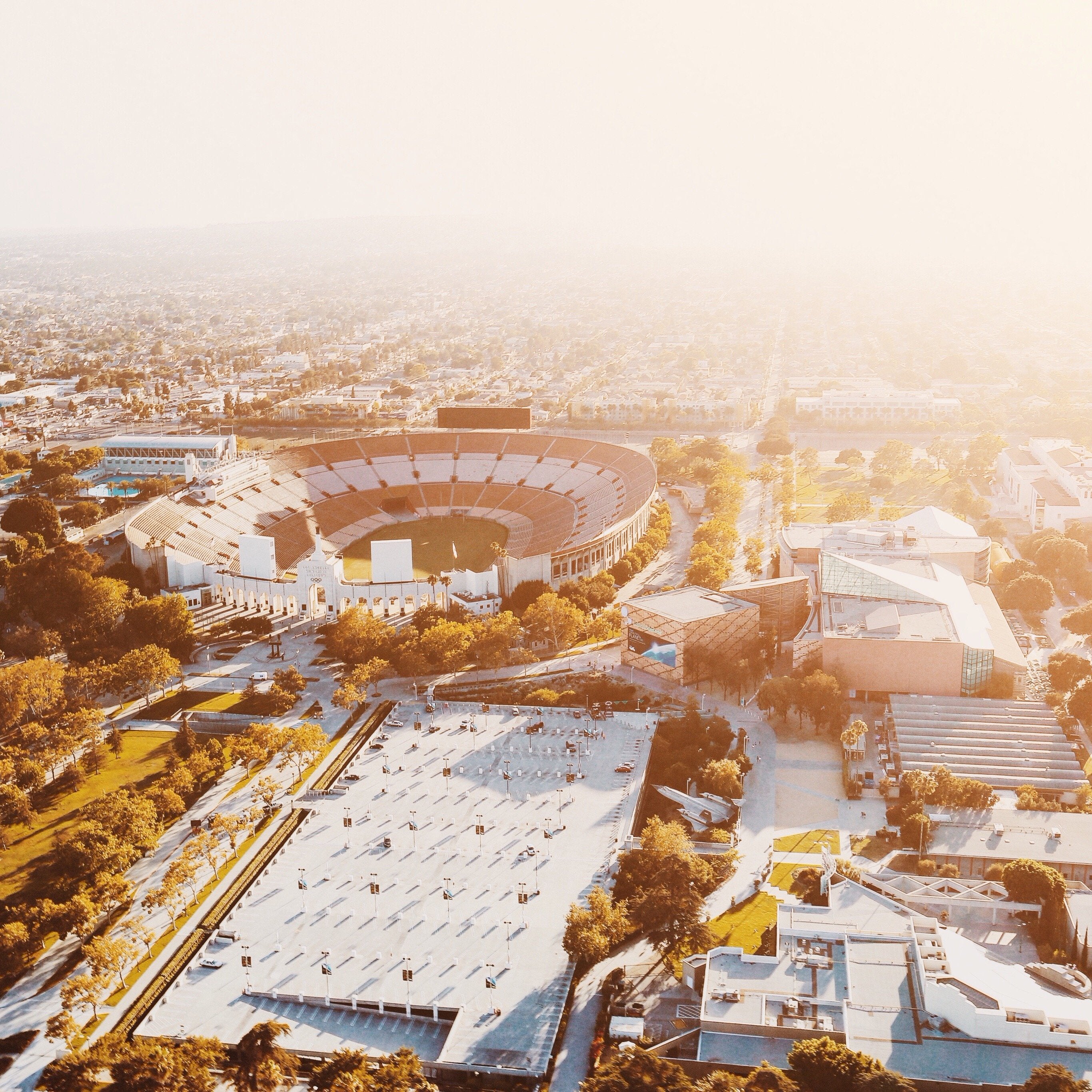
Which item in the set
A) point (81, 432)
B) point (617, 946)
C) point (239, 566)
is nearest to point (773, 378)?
point (81, 432)

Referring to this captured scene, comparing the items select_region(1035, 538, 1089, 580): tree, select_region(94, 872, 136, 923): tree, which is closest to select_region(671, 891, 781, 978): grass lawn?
select_region(94, 872, 136, 923): tree

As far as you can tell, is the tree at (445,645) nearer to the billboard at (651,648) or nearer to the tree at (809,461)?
the billboard at (651,648)

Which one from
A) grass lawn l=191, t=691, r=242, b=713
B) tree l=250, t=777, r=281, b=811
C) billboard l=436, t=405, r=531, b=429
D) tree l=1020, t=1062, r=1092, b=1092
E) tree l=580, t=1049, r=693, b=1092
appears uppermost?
→ billboard l=436, t=405, r=531, b=429

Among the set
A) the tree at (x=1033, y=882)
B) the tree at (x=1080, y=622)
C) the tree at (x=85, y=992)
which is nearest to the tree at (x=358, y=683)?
the tree at (x=85, y=992)

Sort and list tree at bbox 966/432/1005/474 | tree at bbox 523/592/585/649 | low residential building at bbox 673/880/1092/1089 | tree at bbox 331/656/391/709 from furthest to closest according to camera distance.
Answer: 1. tree at bbox 966/432/1005/474
2. tree at bbox 523/592/585/649
3. tree at bbox 331/656/391/709
4. low residential building at bbox 673/880/1092/1089

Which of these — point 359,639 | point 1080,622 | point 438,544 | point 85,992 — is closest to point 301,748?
point 359,639

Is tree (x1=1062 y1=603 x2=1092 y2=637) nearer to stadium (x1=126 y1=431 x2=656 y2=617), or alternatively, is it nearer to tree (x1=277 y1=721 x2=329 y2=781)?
stadium (x1=126 y1=431 x2=656 y2=617)

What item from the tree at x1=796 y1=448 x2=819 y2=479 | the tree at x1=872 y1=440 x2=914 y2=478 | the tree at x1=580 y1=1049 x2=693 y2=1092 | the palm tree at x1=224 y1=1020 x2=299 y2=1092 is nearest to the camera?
the tree at x1=580 y1=1049 x2=693 y2=1092
